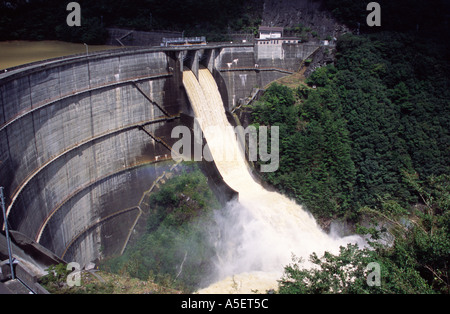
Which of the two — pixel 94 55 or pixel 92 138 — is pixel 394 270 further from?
pixel 94 55

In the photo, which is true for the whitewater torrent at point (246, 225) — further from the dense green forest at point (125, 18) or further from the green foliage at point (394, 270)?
the dense green forest at point (125, 18)

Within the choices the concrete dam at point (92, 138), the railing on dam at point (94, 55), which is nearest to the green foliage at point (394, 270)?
the concrete dam at point (92, 138)

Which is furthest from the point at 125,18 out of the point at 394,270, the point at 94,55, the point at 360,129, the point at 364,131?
the point at 394,270

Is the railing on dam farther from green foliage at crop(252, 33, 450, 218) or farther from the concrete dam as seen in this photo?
green foliage at crop(252, 33, 450, 218)

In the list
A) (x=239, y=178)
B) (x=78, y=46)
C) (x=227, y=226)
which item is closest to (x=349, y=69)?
(x=239, y=178)

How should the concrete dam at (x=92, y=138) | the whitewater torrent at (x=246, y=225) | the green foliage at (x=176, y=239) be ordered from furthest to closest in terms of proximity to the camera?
1. the whitewater torrent at (x=246, y=225)
2. the green foliage at (x=176, y=239)
3. the concrete dam at (x=92, y=138)
